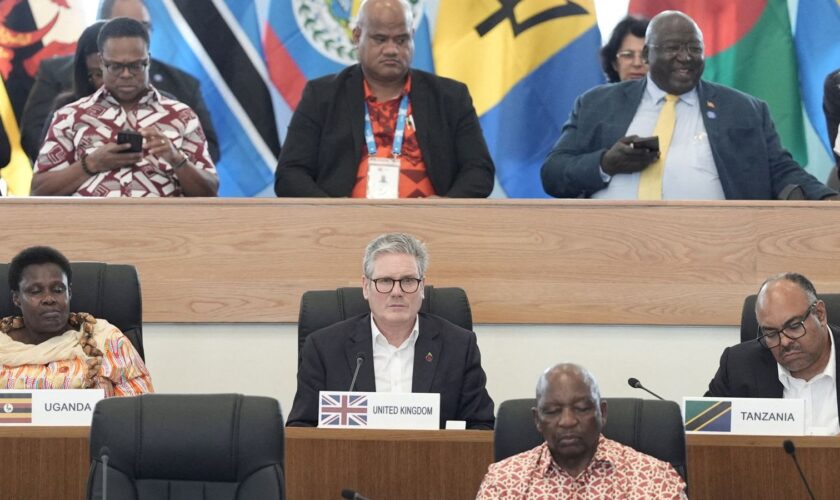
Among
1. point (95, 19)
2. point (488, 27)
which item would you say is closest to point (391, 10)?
point (488, 27)

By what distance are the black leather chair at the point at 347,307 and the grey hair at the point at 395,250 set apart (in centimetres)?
22

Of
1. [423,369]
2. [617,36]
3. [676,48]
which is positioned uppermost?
[617,36]

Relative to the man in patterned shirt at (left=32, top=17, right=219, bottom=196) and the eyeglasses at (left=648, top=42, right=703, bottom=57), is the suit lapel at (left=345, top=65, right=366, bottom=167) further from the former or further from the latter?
the eyeglasses at (left=648, top=42, right=703, bottom=57)

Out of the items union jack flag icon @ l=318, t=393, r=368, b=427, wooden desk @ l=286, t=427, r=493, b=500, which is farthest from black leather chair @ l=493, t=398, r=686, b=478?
union jack flag icon @ l=318, t=393, r=368, b=427

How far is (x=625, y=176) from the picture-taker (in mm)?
5551

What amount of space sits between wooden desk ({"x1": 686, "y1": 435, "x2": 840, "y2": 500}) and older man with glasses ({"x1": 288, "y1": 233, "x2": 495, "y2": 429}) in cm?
78

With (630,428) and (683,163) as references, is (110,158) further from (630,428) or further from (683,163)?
(630,428)

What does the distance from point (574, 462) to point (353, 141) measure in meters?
2.20

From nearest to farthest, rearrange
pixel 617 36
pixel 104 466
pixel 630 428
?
1. pixel 104 466
2. pixel 630 428
3. pixel 617 36

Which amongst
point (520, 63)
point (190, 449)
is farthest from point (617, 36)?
point (190, 449)

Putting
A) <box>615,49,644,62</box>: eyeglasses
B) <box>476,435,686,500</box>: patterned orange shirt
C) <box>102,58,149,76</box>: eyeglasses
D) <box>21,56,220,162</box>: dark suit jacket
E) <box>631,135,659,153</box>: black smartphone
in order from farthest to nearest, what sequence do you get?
1. <box>21,56,220,162</box>: dark suit jacket
2. <box>615,49,644,62</box>: eyeglasses
3. <box>102,58,149,76</box>: eyeglasses
4. <box>631,135,659,153</box>: black smartphone
5. <box>476,435,686,500</box>: patterned orange shirt

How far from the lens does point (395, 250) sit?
14.9 feet

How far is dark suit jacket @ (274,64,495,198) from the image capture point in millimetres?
5484

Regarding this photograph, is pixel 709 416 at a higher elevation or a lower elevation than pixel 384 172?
lower
